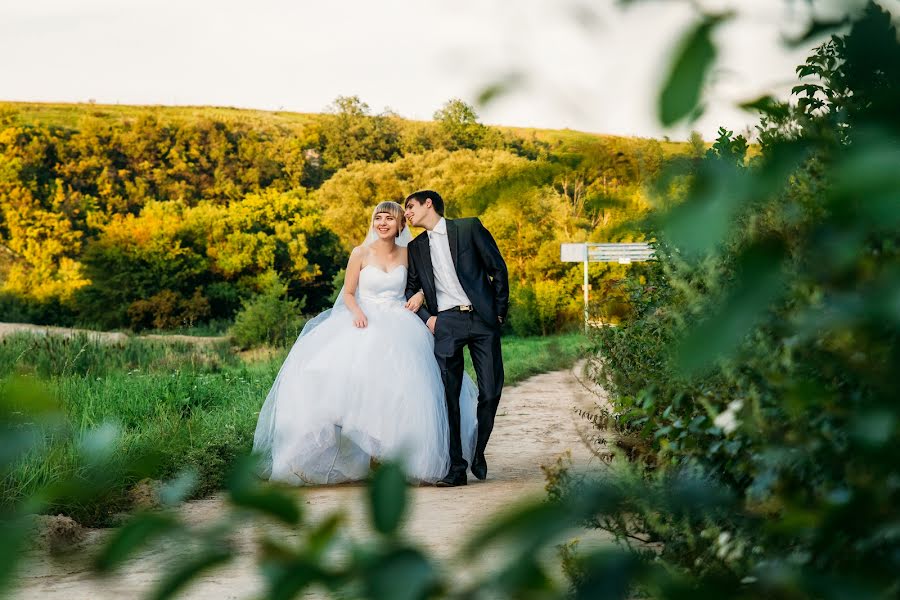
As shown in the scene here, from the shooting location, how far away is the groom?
6723mm

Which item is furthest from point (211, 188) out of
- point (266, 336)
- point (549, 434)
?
point (549, 434)

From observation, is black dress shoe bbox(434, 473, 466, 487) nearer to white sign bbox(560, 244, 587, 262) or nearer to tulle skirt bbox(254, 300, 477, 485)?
tulle skirt bbox(254, 300, 477, 485)

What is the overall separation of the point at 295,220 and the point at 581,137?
29605 mm

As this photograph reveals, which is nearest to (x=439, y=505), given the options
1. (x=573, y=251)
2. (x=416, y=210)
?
(x=416, y=210)

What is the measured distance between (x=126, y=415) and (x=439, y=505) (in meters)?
2.90

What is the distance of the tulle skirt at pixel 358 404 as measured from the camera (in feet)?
21.4

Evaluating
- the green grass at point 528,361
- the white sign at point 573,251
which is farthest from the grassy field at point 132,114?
the green grass at point 528,361

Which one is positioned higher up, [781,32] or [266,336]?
[781,32]

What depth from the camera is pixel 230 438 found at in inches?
274

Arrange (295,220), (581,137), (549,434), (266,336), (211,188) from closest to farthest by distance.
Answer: (581,137)
(549,434)
(266,336)
(295,220)
(211,188)

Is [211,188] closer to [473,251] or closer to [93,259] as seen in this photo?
[93,259]

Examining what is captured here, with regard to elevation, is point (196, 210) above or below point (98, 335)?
above

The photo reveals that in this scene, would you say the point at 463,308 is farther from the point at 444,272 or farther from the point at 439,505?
the point at 439,505

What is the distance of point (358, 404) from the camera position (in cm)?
663
